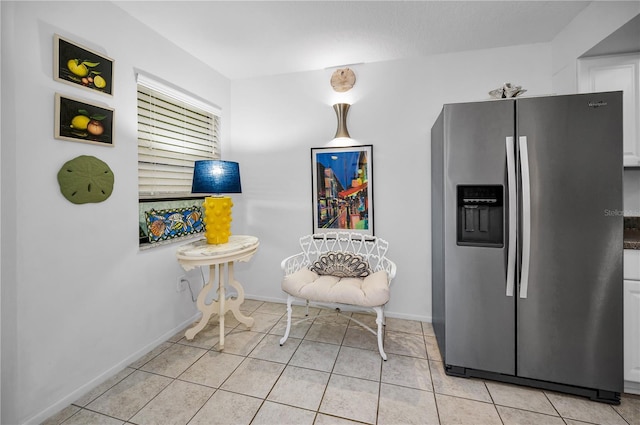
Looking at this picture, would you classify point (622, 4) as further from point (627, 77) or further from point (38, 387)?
point (38, 387)

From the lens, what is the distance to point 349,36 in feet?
7.50

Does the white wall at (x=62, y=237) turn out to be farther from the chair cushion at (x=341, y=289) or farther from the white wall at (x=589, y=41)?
the white wall at (x=589, y=41)

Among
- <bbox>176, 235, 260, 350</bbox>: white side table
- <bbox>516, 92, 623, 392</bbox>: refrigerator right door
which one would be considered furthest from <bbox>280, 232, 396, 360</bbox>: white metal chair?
<bbox>516, 92, 623, 392</bbox>: refrigerator right door

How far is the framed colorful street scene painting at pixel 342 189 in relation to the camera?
9.05ft

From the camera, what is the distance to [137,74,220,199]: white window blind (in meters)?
2.20

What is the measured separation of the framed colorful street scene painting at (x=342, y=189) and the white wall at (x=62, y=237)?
1.61 meters

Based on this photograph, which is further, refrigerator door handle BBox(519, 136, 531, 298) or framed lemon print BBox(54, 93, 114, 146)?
refrigerator door handle BBox(519, 136, 531, 298)

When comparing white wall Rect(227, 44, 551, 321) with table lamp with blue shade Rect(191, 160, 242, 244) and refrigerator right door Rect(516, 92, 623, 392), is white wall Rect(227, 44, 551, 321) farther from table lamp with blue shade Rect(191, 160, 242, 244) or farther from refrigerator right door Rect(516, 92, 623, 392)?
refrigerator right door Rect(516, 92, 623, 392)

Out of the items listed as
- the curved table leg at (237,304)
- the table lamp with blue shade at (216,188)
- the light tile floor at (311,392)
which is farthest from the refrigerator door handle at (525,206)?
the curved table leg at (237,304)

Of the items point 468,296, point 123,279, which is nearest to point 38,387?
point 123,279

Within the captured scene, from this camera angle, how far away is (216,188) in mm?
2225

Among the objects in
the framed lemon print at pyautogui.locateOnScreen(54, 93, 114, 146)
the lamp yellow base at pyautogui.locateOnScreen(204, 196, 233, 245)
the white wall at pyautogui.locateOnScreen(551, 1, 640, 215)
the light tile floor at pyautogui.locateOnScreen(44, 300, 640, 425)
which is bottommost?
the light tile floor at pyautogui.locateOnScreen(44, 300, 640, 425)

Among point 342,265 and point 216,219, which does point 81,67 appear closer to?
point 216,219

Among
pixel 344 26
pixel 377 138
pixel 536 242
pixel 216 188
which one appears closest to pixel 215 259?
pixel 216 188
